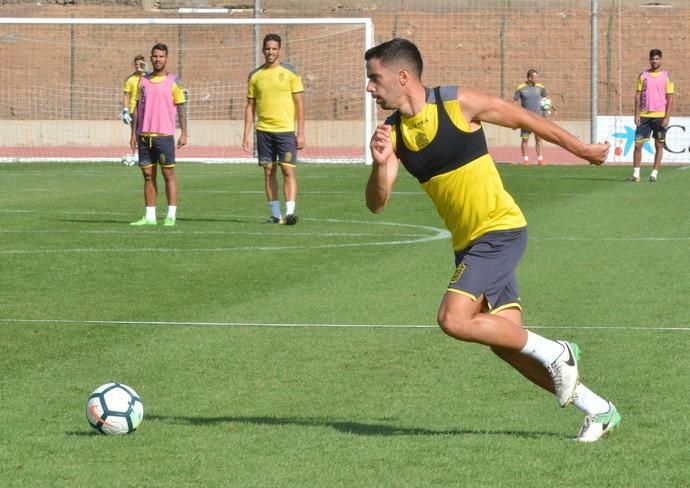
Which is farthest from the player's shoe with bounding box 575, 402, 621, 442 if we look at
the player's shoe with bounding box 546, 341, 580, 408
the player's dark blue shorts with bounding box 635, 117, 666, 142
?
the player's dark blue shorts with bounding box 635, 117, 666, 142

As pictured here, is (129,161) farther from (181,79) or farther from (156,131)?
(156,131)

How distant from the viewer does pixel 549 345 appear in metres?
6.65

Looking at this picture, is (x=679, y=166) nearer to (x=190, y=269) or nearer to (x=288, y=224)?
(x=288, y=224)

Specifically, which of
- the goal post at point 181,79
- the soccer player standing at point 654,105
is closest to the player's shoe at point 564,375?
the soccer player standing at point 654,105

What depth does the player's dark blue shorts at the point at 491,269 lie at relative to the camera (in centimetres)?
658

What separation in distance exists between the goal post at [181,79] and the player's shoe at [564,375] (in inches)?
1175

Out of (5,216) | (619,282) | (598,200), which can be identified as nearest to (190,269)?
(619,282)

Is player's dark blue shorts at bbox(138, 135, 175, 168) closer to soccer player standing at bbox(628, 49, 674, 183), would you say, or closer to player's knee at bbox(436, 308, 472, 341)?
soccer player standing at bbox(628, 49, 674, 183)

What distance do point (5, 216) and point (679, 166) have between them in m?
17.2

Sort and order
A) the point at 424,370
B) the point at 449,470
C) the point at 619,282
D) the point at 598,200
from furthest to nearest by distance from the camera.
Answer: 1. the point at 598,200
2. the point at 619,282
3. the point at 424,370
4. the point at 449,470

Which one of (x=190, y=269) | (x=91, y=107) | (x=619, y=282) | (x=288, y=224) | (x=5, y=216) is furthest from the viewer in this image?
(x=91, y=107)

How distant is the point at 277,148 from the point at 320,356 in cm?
932

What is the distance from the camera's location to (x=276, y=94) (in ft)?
58.1

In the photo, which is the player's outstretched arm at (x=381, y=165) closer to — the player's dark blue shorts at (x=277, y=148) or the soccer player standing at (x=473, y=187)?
the soccer player standing at (x=473, y=187)
